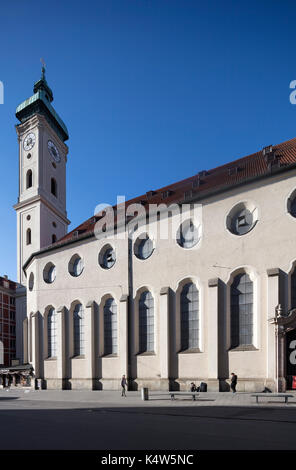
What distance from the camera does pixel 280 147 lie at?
93.0 feet

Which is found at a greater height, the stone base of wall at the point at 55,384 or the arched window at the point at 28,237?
the arched window at the point at 28,237

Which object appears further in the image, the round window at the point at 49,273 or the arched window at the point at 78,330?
the round window at the point at 49,273

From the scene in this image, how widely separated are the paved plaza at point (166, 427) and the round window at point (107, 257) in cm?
1250

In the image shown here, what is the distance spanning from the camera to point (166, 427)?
38.8 ft

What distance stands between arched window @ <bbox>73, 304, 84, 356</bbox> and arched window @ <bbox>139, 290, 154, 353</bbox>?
5.91 metres

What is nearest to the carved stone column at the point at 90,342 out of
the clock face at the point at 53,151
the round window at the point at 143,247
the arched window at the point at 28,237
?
the round window at the point at 143,247

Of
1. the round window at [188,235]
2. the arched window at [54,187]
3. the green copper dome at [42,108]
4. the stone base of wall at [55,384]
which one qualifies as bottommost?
the stone base of wall at [55,384]

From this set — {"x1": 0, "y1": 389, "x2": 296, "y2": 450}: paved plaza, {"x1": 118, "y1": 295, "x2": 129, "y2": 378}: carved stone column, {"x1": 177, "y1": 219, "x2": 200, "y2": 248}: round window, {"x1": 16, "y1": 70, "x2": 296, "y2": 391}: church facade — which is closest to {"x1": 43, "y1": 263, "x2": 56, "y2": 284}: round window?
{"x1": 16, "y1": 70, "x2": 296, "y2": 391}: church facade

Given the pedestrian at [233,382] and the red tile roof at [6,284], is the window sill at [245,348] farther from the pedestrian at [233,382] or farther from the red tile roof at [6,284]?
the red tile roof at [6,284]

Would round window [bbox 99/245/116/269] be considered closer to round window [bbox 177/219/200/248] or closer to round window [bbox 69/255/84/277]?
round window [bbox 69/255/84/277]

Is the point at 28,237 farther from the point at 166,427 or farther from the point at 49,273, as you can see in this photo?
the point at 166,427

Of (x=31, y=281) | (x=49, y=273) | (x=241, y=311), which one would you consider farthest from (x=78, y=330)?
(x=241, y=311)

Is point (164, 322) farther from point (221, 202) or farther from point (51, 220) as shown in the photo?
point (51, 220)

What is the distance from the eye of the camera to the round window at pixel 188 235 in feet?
82.7
